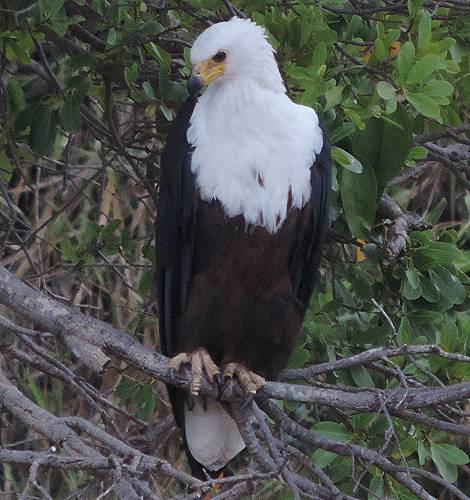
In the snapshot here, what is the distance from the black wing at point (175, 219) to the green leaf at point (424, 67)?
68cm

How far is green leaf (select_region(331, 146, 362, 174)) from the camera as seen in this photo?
10.4 feet

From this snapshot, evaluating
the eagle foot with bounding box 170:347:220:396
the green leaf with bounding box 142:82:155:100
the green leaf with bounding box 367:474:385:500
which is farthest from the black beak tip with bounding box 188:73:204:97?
the green leaf with bounding box 367:474:385:500

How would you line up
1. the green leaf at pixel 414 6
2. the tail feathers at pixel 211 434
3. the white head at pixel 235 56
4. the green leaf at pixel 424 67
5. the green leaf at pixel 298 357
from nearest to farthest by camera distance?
the green leaf at pixel 424 67 → the white head at pixel 235 56 → the green leaf at pixel 414 6 → the green leaf at pixel 298 357 → the tail feathers at pixel 211 434

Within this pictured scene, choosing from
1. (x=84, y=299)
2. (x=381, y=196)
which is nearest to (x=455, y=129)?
(x=381, y=196)

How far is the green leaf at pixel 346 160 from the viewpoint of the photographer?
3.17 m

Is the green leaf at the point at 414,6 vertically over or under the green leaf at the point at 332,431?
over

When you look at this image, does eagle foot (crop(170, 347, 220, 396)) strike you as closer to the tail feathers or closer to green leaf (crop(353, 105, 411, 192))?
the tail feathers

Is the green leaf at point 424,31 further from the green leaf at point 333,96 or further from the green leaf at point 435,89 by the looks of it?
the green leaf at point 333,96

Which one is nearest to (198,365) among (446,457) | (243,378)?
(243,378)

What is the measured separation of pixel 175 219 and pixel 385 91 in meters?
0.73

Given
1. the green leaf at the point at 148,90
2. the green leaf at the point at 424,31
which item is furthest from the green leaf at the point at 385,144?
the green leaf at the point at 148,90

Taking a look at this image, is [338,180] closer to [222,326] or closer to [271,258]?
[271,258]

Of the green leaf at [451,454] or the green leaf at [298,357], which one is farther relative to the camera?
the green leaf at [298,357]

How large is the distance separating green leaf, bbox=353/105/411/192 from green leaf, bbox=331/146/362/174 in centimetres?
11
